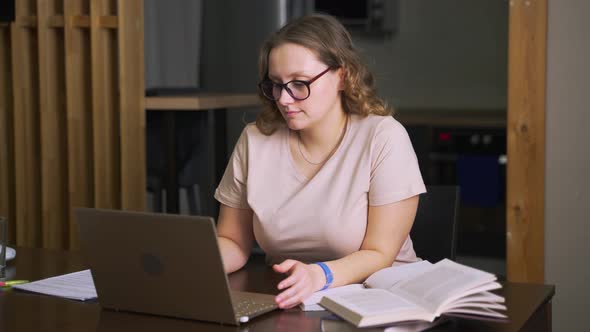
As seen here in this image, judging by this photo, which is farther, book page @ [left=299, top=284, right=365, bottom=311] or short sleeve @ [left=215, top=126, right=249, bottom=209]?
short sleeve @ [left=215, top=126, right=249, bottom=209]

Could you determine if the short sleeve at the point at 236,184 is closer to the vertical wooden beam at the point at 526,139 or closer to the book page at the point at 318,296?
the book page at the point at 318,296

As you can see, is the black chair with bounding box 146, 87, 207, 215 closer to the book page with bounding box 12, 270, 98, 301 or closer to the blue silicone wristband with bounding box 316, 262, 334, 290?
the book page with bounding box 12, 270, 98, 301

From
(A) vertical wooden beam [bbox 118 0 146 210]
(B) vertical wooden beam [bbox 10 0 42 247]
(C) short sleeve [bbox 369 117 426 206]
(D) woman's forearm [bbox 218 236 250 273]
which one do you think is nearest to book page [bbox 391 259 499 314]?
(C) short sleeve [bbox 369 117 426 206]

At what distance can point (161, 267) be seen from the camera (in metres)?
1.46

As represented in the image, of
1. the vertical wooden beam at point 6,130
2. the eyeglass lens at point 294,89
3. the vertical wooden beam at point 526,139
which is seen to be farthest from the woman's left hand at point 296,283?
the vertical wooden beam at point 6,130

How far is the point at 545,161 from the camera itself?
9.67ft

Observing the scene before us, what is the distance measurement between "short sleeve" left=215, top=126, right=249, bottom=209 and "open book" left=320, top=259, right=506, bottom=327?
2.11 ft

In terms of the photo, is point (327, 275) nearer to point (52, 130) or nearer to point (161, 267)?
point (161, 267)

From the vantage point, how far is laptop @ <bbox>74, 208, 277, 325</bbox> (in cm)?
140

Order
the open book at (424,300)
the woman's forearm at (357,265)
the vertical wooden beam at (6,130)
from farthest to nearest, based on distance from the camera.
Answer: the vertical wooden beam at (6,130), the woman's forearm at (357,265), the open book at (424,300)

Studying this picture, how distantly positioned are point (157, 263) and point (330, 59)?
2.54ft

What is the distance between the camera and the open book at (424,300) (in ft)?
4.57

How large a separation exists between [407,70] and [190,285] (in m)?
3.42

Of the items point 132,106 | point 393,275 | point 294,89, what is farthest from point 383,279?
point 132,106
